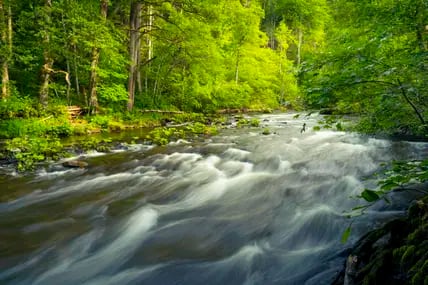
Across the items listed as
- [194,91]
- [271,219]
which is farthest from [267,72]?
[271,219]

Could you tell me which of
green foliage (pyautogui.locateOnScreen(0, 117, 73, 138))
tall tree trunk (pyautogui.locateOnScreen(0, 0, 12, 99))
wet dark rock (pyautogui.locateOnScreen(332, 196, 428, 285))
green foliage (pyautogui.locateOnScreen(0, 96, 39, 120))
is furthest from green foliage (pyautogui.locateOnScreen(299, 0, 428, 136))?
tall tree trunk (pyautogui.locateOnScreen(0, 0, 12, 99))

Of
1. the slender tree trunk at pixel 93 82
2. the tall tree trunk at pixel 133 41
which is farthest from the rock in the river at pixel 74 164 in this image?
the tall tree trunk at pixel 133 41

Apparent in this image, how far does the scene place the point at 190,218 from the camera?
4.91 metres

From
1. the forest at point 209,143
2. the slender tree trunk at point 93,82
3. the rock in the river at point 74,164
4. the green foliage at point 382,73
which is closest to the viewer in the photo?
the green foliage at point 382,73

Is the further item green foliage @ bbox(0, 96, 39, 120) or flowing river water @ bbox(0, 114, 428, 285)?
green foliage @ bbox(0, 96, 39, 120)

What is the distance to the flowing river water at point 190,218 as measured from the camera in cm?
352

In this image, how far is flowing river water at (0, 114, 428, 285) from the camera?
Result: 3520 millimetres

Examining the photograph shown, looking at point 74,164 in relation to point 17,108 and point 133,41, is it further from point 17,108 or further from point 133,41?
point 133,41

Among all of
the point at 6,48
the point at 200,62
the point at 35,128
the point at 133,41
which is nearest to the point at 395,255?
the point at 35,128

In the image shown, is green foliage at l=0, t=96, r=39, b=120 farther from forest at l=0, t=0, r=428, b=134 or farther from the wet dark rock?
the wet dark rock

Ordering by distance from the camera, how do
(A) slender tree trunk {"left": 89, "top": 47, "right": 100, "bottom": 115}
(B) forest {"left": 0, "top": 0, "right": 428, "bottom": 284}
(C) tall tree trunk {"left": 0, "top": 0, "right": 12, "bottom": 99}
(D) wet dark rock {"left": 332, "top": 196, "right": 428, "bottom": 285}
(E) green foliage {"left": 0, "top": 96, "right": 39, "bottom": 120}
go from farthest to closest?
(A) slender tree trunk {"left": 89, "top": 47, "right": 100, "bottom": 115} < (C) tall tree trunk {"left": 0, "top": 0, "right": 12, "bottom": 99} < (E) green foliage {"left": 0, "top": 96, "right": 39, "bottom": 120} < (B) forest {"left": 0, "top": 0, "right": 428, "bottom": 284} < (D) wet dark rock {"left": 332, "top": 196, "right": 428, "bottom": 285}

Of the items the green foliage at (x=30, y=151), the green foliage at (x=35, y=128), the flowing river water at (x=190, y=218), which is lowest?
the flowing river water at (x=190, y=218)

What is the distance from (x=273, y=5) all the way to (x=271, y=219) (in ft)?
142

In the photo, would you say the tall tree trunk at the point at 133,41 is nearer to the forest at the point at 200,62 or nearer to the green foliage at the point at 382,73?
the forest at the point at 200,62
